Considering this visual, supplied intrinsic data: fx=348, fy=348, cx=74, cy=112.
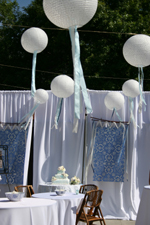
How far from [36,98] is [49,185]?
188 cm

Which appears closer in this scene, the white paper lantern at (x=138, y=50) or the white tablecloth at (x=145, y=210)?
the white paper lantern at (x=138, y=50)

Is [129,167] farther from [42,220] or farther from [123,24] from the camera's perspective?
[123,24]

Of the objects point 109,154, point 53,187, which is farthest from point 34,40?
point 109,154

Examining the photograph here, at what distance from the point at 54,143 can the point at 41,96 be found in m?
1.26

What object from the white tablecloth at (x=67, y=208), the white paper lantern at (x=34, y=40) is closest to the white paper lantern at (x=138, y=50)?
the white paper lantern at (x=34, y=40)

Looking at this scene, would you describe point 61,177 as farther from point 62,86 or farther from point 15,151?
point 62,86

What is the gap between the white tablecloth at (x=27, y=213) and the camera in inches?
145

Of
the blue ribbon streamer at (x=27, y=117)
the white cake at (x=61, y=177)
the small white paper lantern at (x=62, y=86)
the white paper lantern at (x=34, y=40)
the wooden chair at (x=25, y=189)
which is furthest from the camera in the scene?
the blue ribbon streamer at (x=27, y=117)

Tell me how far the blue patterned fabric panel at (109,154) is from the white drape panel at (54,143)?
15.2 inches

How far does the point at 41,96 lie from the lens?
7.48 m

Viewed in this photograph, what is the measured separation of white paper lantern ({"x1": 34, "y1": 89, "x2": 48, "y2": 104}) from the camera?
24.5ft

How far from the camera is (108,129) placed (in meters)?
8.11

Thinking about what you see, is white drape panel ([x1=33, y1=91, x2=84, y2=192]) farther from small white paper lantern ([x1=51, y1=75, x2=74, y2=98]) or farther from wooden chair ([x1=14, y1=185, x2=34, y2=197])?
small white paper lantern ([x1=51, y1=75, x2=74, y2=98])

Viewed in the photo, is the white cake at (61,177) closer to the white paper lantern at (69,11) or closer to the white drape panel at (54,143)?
the white drape panel at (54,143)
